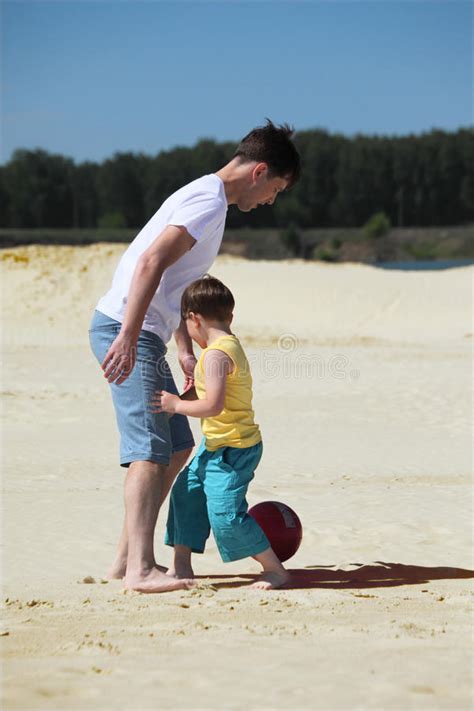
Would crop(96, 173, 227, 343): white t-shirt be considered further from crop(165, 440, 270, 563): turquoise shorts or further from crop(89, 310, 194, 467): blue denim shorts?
crop(165, 440, 270, 563): turquoise shorts

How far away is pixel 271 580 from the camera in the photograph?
436 centimetres

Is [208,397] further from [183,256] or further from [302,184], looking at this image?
[302,184]

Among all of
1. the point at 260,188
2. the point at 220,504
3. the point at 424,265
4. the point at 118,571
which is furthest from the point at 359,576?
the point at 424,265

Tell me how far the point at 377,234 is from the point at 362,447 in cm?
2953

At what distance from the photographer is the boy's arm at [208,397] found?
4191 millimetres

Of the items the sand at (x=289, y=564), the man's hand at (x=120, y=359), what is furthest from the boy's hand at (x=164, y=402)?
the sand at (x=289, y=564)

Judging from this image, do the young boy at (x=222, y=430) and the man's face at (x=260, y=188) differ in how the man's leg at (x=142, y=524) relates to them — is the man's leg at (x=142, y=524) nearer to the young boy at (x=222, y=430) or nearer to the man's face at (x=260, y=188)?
the young boy at (x=222, y=430)

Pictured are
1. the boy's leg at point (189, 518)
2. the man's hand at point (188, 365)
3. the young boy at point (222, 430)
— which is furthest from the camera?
the man's hand at point (188, 365)

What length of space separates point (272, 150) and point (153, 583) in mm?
1978

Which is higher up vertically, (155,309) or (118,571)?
(155,309)

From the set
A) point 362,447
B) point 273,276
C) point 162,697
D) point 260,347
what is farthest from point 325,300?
point 162,697

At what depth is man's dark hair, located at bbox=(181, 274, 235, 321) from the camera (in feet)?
14.2

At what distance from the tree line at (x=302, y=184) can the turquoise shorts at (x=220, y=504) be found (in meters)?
34.6

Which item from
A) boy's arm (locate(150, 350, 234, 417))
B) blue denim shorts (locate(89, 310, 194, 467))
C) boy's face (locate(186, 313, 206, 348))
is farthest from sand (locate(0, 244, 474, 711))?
boy's face (locate(186, 313, 206, 348))
